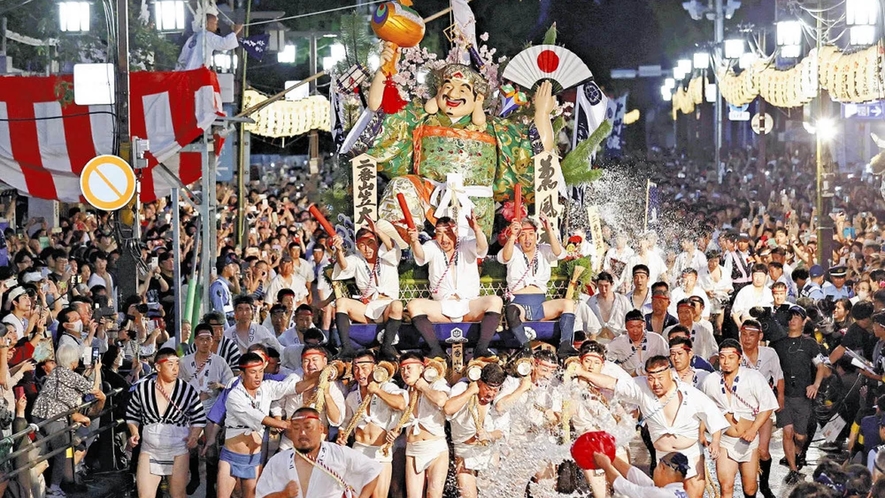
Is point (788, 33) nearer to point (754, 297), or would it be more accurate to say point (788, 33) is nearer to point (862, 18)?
point (862, 18)

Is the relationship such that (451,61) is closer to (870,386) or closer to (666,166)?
(870,386)

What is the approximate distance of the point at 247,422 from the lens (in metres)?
10.3

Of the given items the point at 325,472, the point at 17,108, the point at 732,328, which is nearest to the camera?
the point at 325,472

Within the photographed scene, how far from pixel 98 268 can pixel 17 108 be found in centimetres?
200

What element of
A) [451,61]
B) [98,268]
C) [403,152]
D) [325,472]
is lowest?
[325,472]

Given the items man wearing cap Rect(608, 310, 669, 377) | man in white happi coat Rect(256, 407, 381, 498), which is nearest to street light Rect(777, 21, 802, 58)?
man wearing cap Rect(608, 310, 669, 377)

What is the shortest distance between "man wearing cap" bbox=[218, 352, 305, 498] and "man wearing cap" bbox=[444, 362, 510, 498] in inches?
47.7

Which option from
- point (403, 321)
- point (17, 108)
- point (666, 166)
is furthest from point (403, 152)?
point (666, 166)

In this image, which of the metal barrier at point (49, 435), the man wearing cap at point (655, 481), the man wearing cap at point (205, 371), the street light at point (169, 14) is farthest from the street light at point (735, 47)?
the man wearing cap at point (655, 481)

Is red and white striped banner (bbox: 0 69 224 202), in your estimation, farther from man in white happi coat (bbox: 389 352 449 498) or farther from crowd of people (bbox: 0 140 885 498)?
man in white happi coat (bbox: 389 352 449 498)

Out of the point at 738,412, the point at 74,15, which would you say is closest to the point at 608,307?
the point at 738,412

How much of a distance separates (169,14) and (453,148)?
23.8ft

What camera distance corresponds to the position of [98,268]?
52.4 feet

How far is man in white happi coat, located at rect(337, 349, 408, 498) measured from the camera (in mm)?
10352
